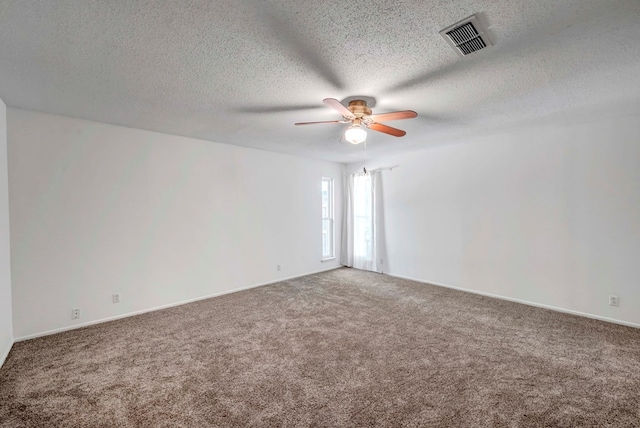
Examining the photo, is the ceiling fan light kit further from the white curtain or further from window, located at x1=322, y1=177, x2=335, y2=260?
window, located at x1=322, y1=177, x2=335, y2=260

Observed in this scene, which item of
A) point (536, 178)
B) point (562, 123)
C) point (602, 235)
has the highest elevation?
point (562, 123)

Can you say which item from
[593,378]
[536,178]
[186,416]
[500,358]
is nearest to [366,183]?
[536,178]

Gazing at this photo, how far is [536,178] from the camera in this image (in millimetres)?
3852

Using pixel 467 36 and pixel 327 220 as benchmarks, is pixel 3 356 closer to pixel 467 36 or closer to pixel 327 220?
pixel 467 36

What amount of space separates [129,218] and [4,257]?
1.13 meters

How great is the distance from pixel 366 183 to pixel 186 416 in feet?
16.2

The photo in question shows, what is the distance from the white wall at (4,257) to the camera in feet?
8.40

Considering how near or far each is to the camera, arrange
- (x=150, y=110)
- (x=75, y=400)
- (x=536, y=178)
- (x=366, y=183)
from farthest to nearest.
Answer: (x=366, y=183) → (x=536, y=178) → (x=150, y=110) → (x=75, y=400)

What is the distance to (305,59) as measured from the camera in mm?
→ 1956

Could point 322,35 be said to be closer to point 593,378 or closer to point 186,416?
point 186,416

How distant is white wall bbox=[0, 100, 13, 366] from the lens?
2561 millimetres

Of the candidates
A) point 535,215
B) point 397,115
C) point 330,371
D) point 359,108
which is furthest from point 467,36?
point 535,215

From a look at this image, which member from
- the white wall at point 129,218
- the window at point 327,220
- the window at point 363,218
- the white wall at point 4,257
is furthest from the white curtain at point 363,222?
the white wall at point 4,257

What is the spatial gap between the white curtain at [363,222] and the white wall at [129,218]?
5.28 ft
